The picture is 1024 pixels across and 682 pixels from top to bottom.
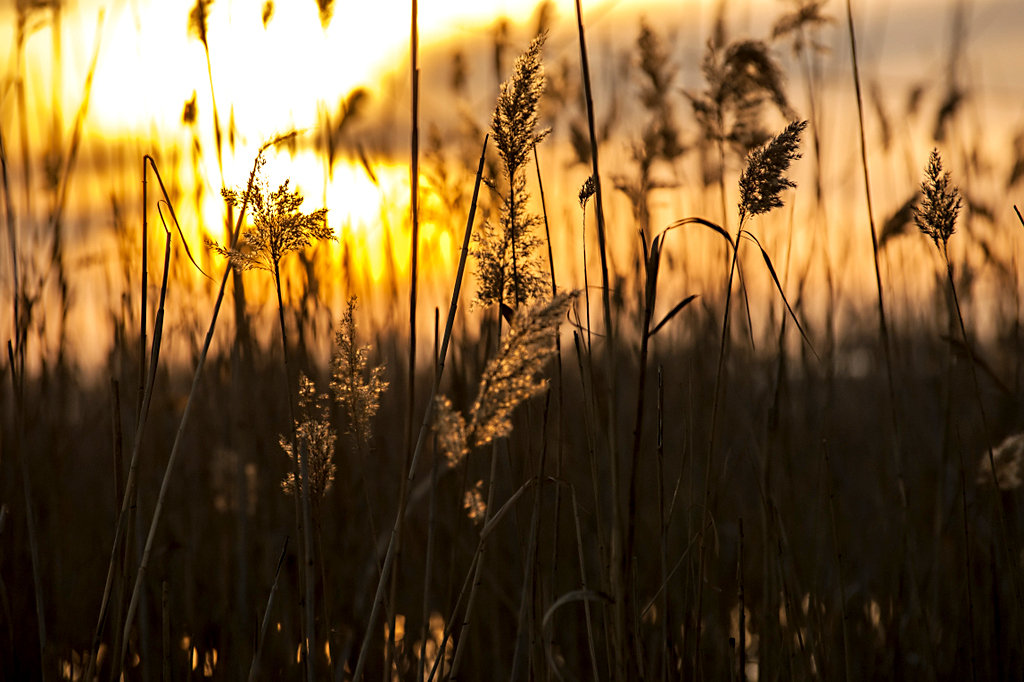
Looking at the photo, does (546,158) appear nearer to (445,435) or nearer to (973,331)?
(973,331)

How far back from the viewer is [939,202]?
1012mm

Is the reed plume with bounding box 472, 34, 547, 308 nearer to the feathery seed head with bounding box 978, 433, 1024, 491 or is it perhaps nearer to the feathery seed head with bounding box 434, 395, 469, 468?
the feathery seed head with bounding box 434, 395, 469, 468

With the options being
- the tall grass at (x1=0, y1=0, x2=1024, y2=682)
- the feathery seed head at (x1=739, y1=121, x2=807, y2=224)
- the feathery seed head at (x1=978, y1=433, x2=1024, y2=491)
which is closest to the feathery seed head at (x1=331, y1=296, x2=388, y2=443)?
the tall grass at (x1=0, y1=0, x2=1024, y2=682)

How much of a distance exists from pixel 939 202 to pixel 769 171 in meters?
0.29

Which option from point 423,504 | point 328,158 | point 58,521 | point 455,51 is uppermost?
point 455,51

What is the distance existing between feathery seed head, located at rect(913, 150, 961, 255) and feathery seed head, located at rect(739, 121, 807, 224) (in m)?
0.25

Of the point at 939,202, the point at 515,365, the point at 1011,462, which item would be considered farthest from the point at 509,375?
the point at 1011,462

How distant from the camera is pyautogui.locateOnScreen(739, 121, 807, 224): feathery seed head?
862mm

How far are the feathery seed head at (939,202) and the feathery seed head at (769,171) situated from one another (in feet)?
0.81

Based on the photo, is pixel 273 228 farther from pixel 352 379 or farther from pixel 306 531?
pixel 306 531

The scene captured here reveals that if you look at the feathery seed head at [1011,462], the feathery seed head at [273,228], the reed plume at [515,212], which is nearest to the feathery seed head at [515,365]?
the reed plume at [515,212]

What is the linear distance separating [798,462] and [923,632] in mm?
976

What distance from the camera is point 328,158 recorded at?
141 cm

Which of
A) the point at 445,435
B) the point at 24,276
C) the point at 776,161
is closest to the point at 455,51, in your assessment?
the point at 24,276
